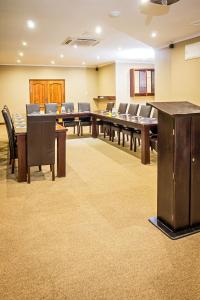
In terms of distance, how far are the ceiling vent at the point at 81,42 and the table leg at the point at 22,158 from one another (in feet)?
12.3

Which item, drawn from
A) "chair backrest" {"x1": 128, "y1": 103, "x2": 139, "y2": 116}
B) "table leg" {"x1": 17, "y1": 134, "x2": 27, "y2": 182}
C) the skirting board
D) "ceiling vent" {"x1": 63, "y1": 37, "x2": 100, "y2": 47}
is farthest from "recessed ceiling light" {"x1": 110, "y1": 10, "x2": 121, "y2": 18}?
the skirting board

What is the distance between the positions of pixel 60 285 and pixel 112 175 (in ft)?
9.00

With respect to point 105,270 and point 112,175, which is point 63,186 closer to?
point 112,175

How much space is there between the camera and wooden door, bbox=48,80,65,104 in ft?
43.1

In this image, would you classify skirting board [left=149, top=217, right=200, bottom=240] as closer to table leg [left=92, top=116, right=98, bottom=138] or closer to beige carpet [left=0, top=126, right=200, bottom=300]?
beige carpet [left=0, top=126, right=200, bottom=300]

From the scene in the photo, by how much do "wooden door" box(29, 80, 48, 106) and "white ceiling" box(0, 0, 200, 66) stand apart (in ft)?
15.3

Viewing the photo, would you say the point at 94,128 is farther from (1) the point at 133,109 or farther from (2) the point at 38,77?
(2) the point at 38,77

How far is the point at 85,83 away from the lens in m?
13.6

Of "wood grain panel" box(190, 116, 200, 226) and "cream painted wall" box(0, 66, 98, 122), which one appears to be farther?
"cream painted wall" box(0, 66, 98, 122)

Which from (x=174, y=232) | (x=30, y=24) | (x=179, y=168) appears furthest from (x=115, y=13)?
(x=174, y=232)

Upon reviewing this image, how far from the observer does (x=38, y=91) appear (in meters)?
13.0

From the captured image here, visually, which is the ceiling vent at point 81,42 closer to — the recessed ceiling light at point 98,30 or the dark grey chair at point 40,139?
the recessed ceiling light at point 98,30

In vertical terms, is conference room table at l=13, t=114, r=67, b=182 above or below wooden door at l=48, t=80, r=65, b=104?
below

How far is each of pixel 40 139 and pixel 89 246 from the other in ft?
6.79
